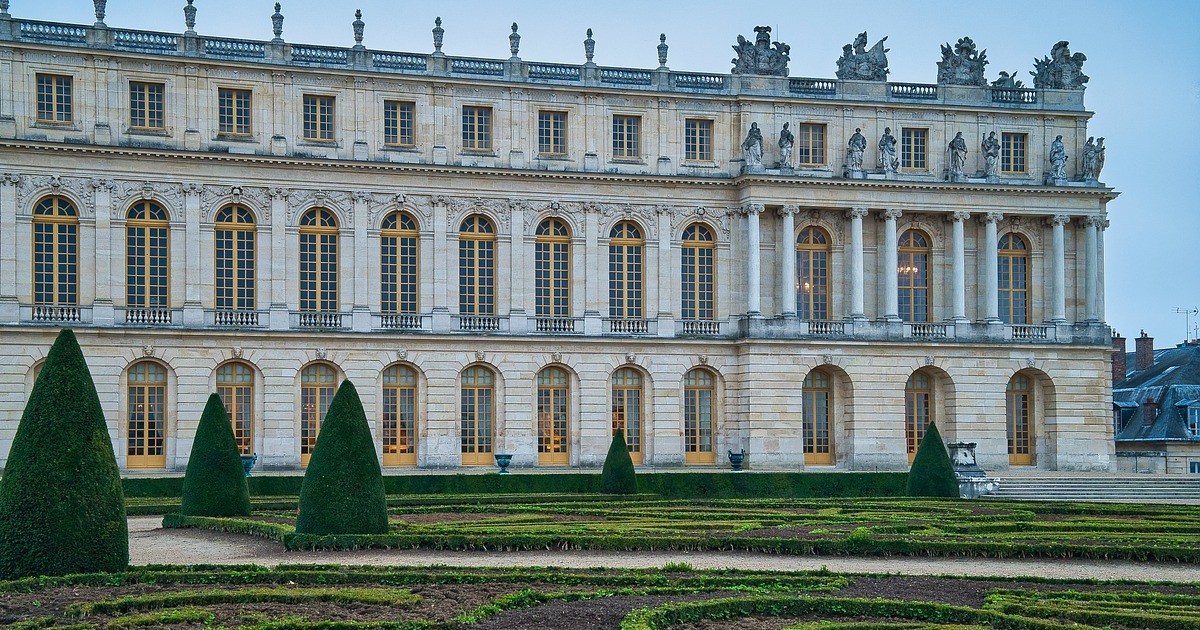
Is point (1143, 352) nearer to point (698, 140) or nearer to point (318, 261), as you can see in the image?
point (698, 140)

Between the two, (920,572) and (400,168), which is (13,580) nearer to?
(920,572)

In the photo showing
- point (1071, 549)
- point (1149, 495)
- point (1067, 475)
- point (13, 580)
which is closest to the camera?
point (13, 580)

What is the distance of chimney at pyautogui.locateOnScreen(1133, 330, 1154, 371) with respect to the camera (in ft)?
202

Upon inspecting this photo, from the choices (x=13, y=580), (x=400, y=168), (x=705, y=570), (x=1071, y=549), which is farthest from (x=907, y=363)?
(x=13, y=580)

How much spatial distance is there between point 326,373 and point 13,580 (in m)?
28.5

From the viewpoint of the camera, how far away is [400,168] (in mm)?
46906

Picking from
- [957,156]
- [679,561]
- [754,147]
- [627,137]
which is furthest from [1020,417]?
[679,561]

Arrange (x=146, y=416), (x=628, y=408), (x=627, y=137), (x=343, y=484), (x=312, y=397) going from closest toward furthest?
1. (x=343, y=484)
2. (x=146, y=416)
3. (x=312, y=397)
4. (x=628, y=408)
5. (x=627, y=137)

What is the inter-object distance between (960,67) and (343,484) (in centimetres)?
3543

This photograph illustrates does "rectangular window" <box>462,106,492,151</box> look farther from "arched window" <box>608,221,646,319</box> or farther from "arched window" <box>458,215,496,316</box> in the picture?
"arched window" <box>608,221,646,319</box>

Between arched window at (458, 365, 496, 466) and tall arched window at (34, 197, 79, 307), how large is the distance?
12.8 metres

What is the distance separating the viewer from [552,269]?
48625 mm

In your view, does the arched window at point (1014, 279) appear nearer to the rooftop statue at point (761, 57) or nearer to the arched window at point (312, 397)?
the rooftop statue at point (761, 57)

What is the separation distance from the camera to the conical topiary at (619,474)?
1388 inches
